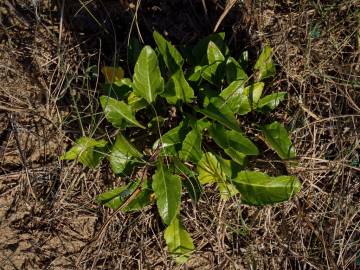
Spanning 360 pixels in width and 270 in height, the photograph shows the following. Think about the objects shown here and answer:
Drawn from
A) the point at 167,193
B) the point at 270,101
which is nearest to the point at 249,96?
the point at 270,101

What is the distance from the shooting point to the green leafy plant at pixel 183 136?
5.34 feet

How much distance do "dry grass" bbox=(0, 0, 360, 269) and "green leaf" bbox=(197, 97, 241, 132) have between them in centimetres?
30

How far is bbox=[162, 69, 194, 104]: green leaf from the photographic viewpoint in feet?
5.35

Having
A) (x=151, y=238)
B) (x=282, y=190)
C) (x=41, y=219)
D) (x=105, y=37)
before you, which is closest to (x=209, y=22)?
(x=105, y=37)

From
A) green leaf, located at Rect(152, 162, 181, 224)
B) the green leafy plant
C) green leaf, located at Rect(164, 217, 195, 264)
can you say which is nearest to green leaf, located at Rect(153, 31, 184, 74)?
the green leafy plant

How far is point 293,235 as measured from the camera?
1.81 m

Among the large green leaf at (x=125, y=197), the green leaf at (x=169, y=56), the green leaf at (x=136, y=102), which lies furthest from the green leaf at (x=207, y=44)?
the large green leaf at (x=125, y=197)

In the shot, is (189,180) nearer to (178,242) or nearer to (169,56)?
(178,242)

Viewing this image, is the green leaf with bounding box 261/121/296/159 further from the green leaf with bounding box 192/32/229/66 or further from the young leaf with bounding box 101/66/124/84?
the young leaf with bounding box 101/66/124/84

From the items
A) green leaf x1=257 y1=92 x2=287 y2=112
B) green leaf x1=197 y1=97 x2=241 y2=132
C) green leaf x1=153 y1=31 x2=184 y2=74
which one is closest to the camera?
green leaf x1=197 y1=97 x2=241 y2=132

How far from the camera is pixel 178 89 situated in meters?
1.66

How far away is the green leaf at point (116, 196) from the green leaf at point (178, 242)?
0.17 metres

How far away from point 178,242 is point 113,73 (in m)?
0.60

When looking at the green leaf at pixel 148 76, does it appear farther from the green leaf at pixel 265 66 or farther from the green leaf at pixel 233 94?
the green leaf at pixel 265 66
